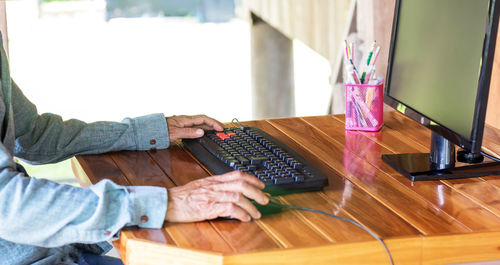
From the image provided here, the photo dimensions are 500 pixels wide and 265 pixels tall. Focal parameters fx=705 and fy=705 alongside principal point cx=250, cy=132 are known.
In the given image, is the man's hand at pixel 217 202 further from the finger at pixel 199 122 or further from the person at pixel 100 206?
the finger at pixel 199 122

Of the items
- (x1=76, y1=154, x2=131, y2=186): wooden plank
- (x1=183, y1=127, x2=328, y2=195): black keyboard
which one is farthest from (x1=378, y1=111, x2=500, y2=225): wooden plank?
(x1=76, y1=154, x2=131, y2=186): wooden plank

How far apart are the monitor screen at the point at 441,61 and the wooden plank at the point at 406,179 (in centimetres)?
10

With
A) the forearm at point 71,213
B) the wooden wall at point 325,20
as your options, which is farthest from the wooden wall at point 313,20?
the forearm at point 71,213

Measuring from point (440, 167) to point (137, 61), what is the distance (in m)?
5.07

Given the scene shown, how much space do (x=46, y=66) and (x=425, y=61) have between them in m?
4.80

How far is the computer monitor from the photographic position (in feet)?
3.90

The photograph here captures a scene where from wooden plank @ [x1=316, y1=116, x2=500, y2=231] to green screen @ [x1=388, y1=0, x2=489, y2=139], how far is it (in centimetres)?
12

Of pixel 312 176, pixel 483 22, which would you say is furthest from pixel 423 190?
pixel 483 22

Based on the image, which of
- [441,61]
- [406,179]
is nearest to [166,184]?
[406,179]

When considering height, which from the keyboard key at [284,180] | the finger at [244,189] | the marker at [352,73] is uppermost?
the marker at [352,73]

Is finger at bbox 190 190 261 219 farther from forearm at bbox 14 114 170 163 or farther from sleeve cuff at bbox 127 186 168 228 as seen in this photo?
forearm at bbox 14 114 170 163

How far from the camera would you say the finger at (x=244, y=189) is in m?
1.16

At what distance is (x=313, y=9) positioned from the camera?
162 inches

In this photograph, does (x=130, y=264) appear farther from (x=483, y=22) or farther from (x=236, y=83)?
(x=236, y=83)
